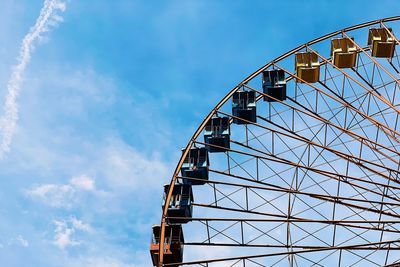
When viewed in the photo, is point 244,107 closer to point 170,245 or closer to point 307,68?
point 307,68

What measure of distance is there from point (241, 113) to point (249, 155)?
10.9 ft

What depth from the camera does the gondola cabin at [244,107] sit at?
28984mm

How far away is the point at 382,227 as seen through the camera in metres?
23.1

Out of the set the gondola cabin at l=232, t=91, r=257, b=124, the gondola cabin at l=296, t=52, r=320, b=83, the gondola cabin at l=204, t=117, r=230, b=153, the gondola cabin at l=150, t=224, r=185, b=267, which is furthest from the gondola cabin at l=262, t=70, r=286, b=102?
the gondola cabin at l=150, t=224, r=185, b=267

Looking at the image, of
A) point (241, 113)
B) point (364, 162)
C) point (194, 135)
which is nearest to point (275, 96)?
point (241, 113)

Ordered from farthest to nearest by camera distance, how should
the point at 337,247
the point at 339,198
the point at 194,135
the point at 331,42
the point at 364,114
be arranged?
the point at 331,42 < the point at 194,135 < the point at 364,114 < the point at 339,198 < the point at 337,247

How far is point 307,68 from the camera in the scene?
29344mm

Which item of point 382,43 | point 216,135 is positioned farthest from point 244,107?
point 382,43

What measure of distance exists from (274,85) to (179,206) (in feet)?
21.8

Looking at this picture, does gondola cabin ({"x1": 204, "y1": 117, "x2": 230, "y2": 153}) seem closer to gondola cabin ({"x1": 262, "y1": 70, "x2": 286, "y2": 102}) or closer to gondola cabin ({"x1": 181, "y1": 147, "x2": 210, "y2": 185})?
gondola cabin ({"x1": 181, "y1": 147, "x2": 210, "y2": 185})

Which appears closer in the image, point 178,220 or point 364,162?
point 364,162

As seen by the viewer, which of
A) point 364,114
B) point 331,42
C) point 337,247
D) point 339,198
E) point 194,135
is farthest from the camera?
point 331,42

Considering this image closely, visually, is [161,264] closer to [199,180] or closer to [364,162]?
[199,180]

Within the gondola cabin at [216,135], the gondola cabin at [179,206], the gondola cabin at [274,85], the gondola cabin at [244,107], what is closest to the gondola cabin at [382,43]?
the gondola cabin at [274,85]
